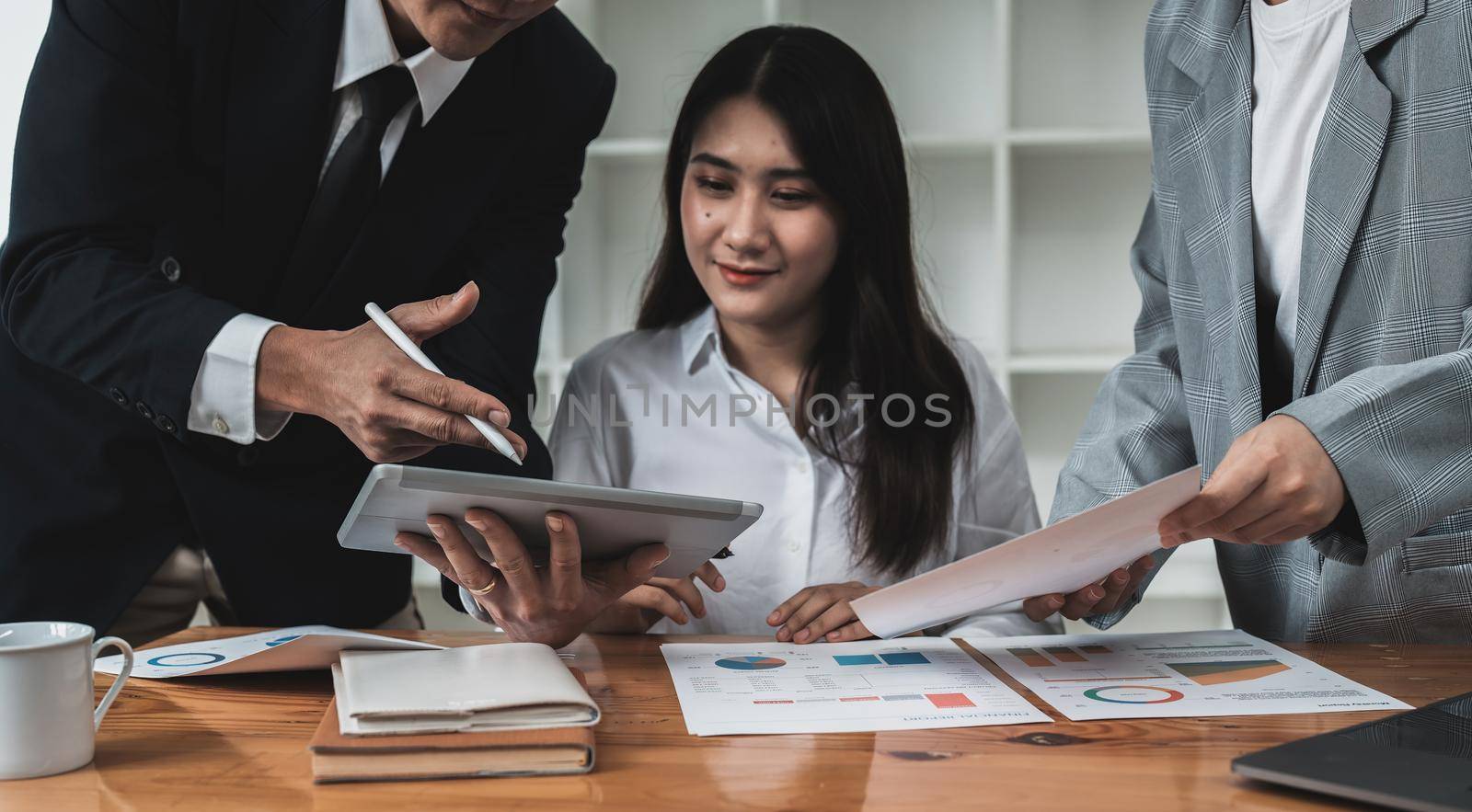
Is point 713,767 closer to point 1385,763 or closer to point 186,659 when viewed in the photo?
point 1385,763

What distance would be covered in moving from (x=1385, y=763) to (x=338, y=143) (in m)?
1.26

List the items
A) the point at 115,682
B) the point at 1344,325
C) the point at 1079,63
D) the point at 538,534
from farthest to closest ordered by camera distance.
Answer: the point at 1079,63 < the point at 1344,325 < the point at 538,534 < the point at 115,682

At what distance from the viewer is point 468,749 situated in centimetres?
77

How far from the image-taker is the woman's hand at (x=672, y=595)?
1.31m

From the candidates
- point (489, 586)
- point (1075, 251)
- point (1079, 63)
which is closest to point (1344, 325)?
point (489, 586)

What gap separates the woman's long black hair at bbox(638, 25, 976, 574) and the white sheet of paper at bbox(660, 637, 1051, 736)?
20.1 inches

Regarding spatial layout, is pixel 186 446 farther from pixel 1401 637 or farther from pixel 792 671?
pixel 1401 637

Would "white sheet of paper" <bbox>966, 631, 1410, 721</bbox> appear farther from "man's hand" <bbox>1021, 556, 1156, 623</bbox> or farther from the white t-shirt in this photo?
the white t-shirt

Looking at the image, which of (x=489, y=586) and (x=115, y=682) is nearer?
(x=115, y=682)

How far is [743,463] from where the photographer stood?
171 cm

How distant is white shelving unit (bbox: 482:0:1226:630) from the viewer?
2.79 meters

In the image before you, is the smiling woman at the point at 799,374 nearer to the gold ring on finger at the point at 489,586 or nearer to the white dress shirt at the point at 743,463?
the white dress shirt at the point at 743,463

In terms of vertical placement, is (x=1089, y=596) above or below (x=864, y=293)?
below

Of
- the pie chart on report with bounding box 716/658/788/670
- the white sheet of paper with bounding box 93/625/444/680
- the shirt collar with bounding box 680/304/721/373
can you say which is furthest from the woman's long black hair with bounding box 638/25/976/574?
the white sheet of paper with bounding box 93/625/444/680
